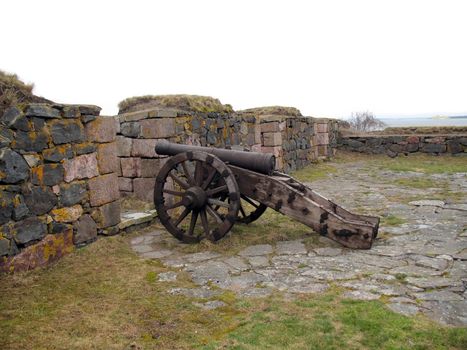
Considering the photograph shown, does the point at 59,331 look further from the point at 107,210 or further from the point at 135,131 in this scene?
the point at 135,131

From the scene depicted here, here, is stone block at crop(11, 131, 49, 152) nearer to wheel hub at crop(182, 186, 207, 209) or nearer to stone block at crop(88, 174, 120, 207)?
stone block at crop(88, 174, 120, 207)

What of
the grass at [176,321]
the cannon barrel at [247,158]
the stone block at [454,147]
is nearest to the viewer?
the grass at [176,321]

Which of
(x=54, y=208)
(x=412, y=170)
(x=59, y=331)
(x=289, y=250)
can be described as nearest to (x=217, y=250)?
(x=289, y=250)

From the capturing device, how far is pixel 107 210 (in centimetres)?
558

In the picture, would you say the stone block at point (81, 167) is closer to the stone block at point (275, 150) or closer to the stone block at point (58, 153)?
the stone block at point (58, 153)

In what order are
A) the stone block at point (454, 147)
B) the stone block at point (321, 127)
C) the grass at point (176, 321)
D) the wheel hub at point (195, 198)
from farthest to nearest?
the stone block at point (321, 127) → the stone block at point (454, 147) → the wheel hub at point (195, 198) → the grass at point (176, 321)

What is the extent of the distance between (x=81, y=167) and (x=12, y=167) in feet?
3.22

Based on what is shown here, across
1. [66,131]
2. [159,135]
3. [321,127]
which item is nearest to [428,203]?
[159,135]

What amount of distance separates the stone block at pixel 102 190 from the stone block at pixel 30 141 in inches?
34.0

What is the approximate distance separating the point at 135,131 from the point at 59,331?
4232 mm

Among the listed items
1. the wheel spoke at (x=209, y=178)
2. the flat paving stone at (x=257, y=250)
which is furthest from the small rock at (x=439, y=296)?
the wheel spoke at (x=209, y=178)

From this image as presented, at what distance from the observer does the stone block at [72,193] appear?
489cm

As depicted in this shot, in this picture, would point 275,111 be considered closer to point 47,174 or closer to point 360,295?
point 47,174

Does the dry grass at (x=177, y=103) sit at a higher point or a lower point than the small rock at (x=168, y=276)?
higher
